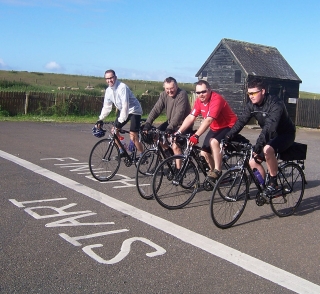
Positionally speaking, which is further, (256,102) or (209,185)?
(209,185)

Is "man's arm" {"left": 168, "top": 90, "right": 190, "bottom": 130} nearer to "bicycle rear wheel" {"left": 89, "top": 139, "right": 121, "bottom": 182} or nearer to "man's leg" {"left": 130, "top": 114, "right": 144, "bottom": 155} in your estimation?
"man's leg" {"left": 130, "top": 114, "right": 144, "bottom": 155}

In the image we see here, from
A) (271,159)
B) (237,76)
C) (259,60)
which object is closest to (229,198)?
(271,159)

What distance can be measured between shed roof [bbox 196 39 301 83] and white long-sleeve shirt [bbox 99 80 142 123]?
56.1 feet

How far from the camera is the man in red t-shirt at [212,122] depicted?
6.73m

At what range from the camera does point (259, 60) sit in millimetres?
27016

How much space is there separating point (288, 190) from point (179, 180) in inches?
60.4

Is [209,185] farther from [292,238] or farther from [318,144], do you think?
[318,144]

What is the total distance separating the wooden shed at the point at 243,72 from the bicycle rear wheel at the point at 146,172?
18041 mm

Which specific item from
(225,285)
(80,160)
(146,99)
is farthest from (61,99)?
(225,285)

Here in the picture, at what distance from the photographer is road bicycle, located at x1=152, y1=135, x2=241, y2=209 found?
6621 mm

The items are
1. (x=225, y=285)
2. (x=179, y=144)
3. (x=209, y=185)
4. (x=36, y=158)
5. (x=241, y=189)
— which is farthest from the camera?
(x=36, y=158)

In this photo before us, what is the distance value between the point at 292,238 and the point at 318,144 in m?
12.9

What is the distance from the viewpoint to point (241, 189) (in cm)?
609

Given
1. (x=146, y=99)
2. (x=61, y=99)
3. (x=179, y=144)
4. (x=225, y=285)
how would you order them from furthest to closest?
(x=146, y=99) → (x=61, y=99) → (x=179, y=144) → (x=225, y=285)
